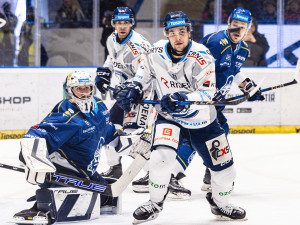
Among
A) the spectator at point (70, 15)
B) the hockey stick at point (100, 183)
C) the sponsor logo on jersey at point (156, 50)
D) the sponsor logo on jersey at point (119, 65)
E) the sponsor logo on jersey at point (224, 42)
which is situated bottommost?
the hockey stick at point (100, 183)

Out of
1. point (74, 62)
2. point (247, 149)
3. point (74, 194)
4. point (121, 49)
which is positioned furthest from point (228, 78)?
point (74, 62)

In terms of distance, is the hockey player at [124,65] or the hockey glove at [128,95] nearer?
the hockey glove at [128,95]

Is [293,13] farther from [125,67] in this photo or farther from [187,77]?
[187,77]

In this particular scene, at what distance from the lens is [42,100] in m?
7.86

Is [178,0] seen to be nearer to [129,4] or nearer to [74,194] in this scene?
[129,4]

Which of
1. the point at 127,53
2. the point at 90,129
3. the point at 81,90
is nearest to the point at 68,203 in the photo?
the point at 90,129

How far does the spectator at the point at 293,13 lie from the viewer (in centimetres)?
852

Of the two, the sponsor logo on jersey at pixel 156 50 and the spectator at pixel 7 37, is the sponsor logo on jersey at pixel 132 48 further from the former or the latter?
the spectator at pixel 7 37

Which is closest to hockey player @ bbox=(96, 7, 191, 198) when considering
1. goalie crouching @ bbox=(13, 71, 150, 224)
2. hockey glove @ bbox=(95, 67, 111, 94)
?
hockey glove @ bbox=(95, 67, 111, 94)

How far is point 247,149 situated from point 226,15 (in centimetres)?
193

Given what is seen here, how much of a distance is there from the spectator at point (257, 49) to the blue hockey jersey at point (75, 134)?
178 inches

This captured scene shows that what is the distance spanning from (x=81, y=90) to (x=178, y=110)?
2.10 feet

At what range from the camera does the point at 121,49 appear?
5504mm

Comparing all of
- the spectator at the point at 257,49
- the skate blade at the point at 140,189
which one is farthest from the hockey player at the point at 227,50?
the spectator at the point at 257,49
